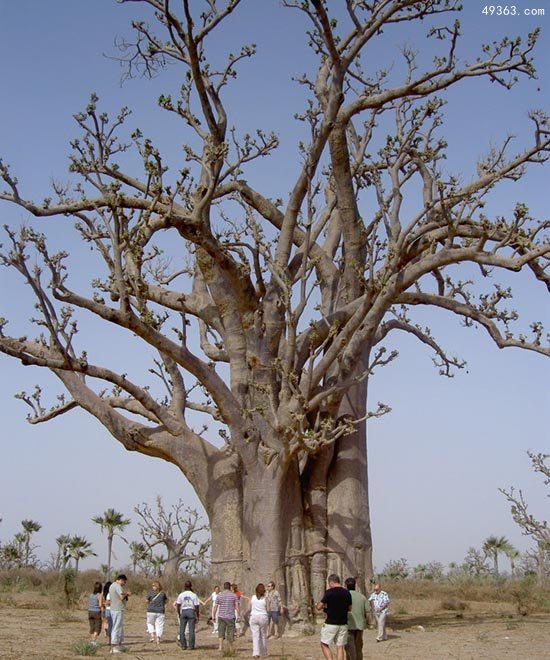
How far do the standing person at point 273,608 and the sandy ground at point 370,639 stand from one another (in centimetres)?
19

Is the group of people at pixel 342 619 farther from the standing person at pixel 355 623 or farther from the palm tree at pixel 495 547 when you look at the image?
the palm tree at pixel 495 547

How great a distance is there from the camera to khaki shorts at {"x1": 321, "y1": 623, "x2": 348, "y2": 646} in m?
9.41

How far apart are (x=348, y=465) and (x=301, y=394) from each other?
281 centimetres

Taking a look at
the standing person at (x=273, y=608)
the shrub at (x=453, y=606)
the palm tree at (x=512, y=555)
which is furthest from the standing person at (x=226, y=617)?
the palm tree at (x=512, y=555)

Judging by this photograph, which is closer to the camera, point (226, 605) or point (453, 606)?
point (226, 605)

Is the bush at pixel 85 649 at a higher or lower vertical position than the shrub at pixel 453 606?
lower

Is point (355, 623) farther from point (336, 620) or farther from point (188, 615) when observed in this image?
point (188, 615)

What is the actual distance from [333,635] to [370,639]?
531cm

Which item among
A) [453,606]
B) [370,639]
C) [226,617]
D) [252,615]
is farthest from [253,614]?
[453,606]

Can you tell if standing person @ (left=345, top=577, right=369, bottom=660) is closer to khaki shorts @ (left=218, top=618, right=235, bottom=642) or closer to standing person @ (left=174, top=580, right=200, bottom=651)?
khaki shorts @ (left=218, top=618, right=235, bottom=642)

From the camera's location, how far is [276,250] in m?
15.5

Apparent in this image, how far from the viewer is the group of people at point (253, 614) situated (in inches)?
372

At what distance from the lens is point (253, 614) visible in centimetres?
1192

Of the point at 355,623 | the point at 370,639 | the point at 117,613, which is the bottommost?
the point at 370,639
